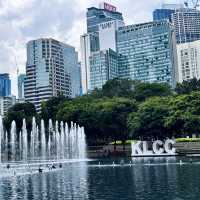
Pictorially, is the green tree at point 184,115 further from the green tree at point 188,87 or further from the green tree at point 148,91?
the green tree at point 188,87

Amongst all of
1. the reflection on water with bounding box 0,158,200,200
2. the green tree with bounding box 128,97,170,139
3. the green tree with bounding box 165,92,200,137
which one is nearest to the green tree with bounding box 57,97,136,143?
the green tree with bounding box 128,97,170,139

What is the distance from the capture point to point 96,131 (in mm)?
103062

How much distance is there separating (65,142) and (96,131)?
11.8 m

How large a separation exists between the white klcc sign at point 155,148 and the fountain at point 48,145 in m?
10.8

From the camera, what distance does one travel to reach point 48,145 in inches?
3728

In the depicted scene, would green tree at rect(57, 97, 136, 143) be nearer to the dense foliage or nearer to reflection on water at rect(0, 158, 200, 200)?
the dense foliage

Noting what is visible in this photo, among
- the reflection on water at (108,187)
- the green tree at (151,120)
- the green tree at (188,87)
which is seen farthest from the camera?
the green tree at (188,87)

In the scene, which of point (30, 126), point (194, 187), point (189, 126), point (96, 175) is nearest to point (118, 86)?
point (30, 126)

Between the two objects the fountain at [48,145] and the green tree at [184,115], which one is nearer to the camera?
the green tree at [184,115]

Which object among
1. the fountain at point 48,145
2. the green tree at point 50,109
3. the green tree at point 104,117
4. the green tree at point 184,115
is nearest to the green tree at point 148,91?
the green tree at point 50,109

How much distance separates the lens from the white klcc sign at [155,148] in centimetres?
8788

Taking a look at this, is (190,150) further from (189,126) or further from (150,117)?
(150,117)

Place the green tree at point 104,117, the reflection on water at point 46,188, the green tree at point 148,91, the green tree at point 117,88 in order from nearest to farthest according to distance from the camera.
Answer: the reflection on water at point 46,188, the green tree at point 104,117, the green tree at point 148,91, the green tree at point 117,88

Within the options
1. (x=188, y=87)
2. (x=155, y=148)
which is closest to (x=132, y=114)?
(x=155, y=148)
